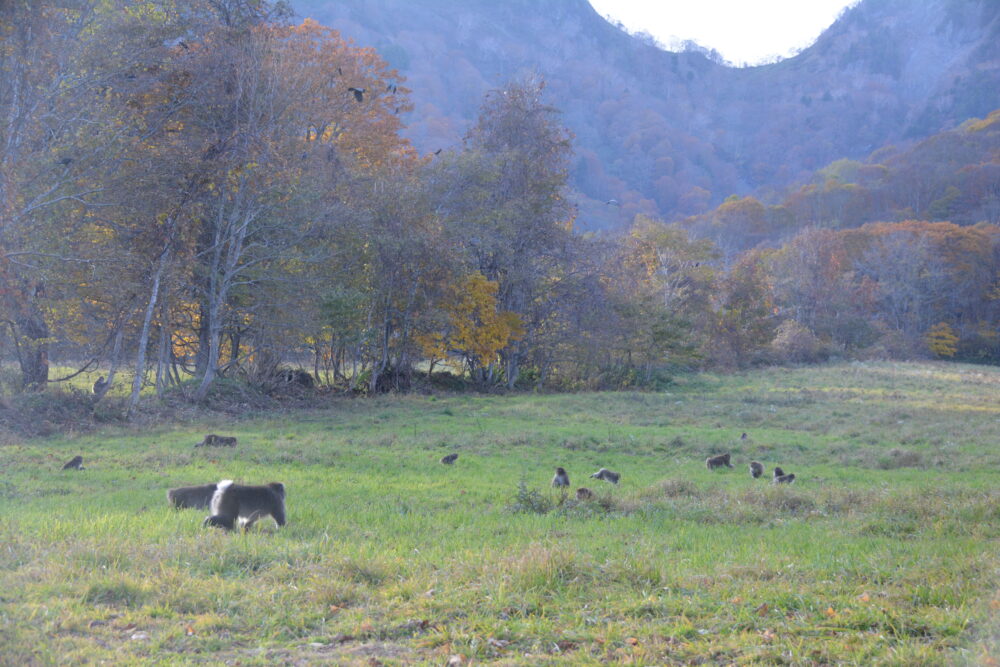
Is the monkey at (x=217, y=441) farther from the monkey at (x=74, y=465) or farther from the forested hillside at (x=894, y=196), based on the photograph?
the forested hillside at (x=894, y=196)

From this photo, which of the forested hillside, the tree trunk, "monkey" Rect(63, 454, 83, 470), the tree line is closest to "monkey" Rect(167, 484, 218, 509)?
"monkey" Rect(63, 454, 83, 470)

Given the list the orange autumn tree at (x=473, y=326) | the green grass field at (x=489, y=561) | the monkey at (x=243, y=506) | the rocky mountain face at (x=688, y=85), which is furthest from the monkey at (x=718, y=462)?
the rocky mountain face at (x=688, y=85)

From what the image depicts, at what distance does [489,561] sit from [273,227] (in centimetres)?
1935

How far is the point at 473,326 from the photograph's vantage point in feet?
103

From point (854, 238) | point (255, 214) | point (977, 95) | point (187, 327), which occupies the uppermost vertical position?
point (977, 95)

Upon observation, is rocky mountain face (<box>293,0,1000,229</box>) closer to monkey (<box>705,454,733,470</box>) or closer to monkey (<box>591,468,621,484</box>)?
monkey (<box>705,454,733,470</box>)

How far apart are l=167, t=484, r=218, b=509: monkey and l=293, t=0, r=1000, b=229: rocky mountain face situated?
83.6 metres

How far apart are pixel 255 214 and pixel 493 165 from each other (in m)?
13.3

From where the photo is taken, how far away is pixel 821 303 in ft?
213

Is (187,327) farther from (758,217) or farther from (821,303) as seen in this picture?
(758,217)

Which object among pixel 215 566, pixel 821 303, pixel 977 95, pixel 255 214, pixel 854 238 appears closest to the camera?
pixel 215 566

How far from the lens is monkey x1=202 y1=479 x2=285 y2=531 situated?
817 cm

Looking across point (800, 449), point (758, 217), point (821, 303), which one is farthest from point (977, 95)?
point (800, 449)

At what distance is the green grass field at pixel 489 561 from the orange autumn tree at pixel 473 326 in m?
14.2
